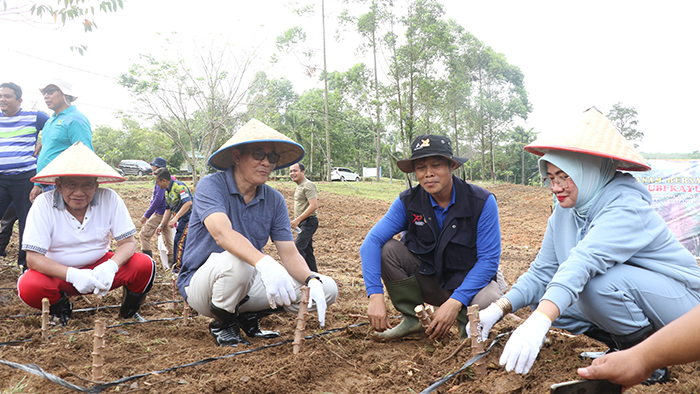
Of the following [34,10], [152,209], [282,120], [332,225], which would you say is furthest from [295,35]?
[34,10]

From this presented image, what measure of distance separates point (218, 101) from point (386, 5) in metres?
6.04

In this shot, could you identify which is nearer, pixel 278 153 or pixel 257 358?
pixel 257 358

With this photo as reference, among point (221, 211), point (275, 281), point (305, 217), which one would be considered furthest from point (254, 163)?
point (305, 217)

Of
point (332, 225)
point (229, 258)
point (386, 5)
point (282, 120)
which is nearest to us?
point (229, 258)

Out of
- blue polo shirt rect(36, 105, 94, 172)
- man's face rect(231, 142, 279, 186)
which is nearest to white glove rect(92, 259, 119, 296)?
man's face rect(231, 142, 279, 186)

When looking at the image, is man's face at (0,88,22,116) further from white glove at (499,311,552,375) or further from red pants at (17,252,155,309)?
white glove at (499,311,552,375)

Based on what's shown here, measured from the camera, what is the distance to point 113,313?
10.4 feet

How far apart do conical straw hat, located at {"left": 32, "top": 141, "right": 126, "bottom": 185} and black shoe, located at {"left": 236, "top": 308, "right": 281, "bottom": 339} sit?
1.22 meters

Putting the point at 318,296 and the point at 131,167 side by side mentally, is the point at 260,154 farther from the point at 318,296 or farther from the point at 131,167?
the point at 131,167

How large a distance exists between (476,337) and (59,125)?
364 centimetres

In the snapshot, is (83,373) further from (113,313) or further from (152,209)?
(152,209)

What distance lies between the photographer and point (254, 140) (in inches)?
96.3

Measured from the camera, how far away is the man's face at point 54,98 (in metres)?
3.61

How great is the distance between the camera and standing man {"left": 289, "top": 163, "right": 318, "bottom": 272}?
193 inches
